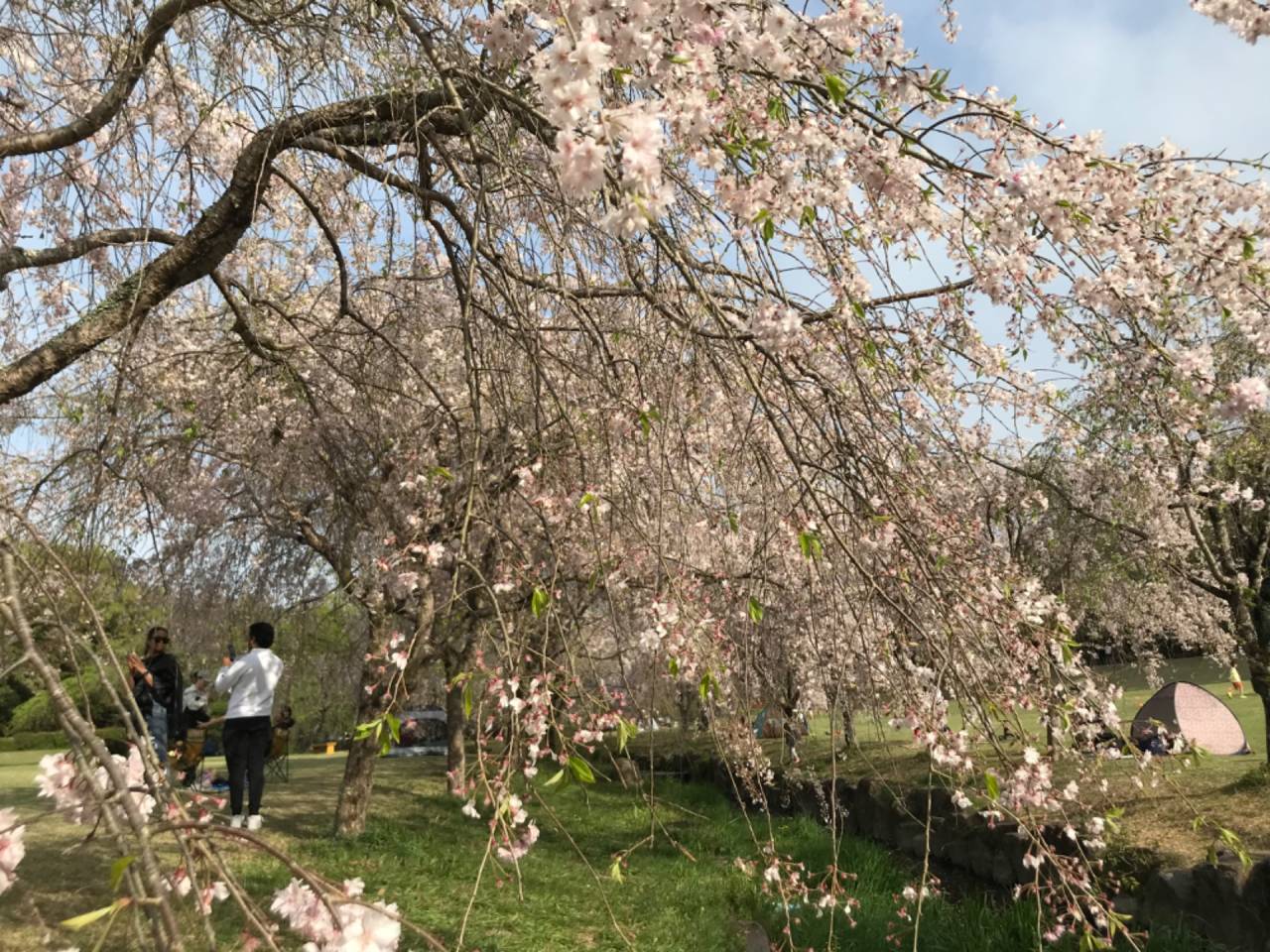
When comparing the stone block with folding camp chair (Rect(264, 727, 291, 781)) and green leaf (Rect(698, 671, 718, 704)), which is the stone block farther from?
folding camp chair (Rect(264, 727, 291, 781))

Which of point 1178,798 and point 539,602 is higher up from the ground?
point 539,602

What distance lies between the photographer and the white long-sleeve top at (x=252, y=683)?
5508 millimetres

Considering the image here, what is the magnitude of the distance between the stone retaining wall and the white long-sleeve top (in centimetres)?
292

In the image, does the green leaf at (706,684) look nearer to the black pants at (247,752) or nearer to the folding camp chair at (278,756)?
the black pants at (247,752)

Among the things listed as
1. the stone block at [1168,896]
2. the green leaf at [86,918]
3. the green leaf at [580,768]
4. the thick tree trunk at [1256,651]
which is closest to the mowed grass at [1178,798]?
the stone block at [1168,896]

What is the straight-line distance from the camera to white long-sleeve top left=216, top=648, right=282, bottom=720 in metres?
5.51

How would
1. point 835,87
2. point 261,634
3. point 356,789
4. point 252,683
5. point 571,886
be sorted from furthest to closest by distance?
point 356,789
point 571,886
point 261,634
point 252,683
point 835,87

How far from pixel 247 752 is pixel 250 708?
0.36 m

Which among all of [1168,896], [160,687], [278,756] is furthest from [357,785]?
[1168,896]

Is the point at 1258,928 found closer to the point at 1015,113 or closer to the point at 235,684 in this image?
the point at 1015,113

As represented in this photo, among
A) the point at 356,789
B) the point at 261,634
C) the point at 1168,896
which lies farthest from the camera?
the point at 356,789

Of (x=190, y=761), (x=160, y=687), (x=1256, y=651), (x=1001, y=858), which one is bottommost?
(x=1001, y=858)

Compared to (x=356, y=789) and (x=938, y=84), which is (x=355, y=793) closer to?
(x=356, y=789)

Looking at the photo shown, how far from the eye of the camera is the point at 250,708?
18.2 feet
